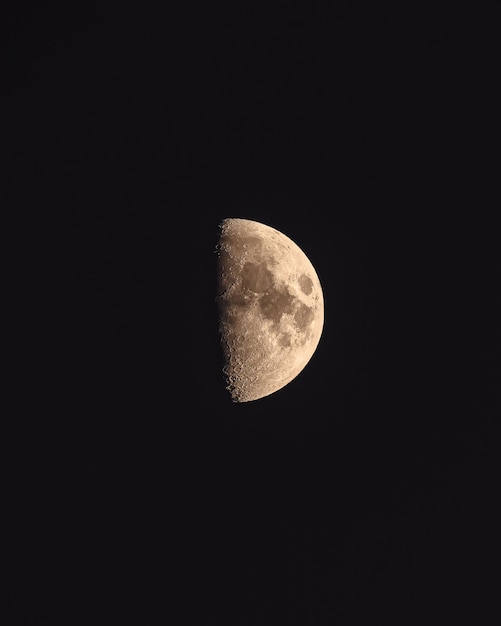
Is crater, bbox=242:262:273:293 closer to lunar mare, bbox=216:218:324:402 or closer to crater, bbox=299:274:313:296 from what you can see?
lunar mare, bbox=216:218:324:402

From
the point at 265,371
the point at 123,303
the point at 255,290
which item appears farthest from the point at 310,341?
the point at 123,303

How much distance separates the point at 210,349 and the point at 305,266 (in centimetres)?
178

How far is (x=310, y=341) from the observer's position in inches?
277

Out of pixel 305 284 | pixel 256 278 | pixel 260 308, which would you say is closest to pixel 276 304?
pixel 260 308

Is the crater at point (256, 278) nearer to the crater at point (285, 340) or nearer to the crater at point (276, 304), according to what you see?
the crater at point (276, 304)

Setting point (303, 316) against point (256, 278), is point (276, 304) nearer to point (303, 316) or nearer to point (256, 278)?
point (256, 278)

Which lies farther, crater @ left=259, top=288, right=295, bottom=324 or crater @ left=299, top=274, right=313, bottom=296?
crater @ left=299, top=274, right=313, bottom=296

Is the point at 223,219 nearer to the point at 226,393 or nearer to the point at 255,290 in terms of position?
the point at 255,290

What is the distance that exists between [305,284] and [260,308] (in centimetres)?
90

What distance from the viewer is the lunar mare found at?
6.21m

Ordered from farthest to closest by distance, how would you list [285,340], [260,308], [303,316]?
[303,316], [285,340], [260,308]

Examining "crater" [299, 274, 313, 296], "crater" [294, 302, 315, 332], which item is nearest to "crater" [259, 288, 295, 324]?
"crater" [294, 302, 315, 332]

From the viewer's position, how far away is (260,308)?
623 cm

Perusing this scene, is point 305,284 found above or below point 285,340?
above
